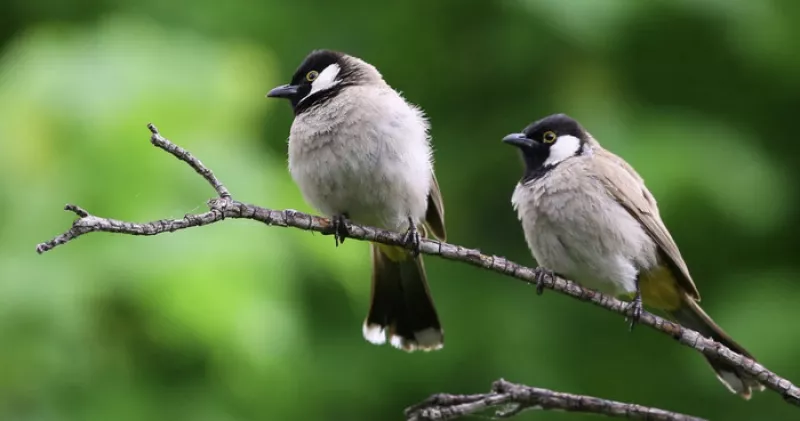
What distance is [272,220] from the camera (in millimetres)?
2646

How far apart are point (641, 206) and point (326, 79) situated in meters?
1.25

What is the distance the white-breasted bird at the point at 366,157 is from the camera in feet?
12.3

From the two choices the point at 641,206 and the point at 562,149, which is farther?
the point at 562,149

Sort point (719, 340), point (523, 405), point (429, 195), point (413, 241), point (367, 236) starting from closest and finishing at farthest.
Answer: 1. point (523, 405)
2. point (367, 236)
3. point (413, 241)
4. point (719, 340)
5. point (429, 195)

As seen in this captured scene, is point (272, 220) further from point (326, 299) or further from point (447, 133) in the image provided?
point (447, 133)

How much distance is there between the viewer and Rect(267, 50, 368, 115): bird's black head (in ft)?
13.7

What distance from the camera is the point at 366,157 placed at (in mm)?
3725

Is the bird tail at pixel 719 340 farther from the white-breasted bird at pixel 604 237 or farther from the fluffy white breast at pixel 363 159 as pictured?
the fluffy white breast at pixel 363 159

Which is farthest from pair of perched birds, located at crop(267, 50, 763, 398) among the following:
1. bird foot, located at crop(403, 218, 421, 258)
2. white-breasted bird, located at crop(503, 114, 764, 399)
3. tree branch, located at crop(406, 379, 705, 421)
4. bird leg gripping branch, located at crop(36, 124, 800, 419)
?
tree branch, located at crop(406, 379, 705, 421)

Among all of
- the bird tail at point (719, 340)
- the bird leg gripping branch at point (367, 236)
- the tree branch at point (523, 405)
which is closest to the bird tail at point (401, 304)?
the bird tail at point (719, 340)

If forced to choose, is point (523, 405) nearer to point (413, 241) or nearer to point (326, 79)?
point (413, 241)

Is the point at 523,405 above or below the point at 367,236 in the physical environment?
below

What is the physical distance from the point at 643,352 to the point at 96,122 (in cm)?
328

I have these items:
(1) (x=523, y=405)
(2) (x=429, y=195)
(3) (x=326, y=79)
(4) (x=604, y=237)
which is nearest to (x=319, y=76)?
(3) (x=326, y=79)
